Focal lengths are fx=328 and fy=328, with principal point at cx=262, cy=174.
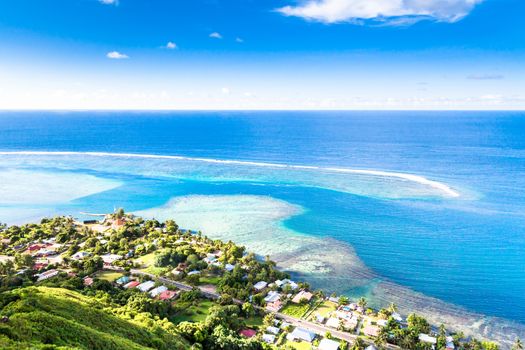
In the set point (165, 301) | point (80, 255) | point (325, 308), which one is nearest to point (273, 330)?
point (325, 308)

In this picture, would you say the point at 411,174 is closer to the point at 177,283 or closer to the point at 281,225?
the point at 281,225

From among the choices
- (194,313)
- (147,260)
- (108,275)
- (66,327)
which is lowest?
(194,313)

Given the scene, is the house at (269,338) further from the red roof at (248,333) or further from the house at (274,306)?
the house at (274,306)

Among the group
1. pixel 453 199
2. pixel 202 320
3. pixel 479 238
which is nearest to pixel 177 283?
pixel 202 320

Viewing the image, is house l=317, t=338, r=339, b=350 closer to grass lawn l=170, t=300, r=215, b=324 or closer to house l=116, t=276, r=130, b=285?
grass lawn l=170, t=300, r=215, b=324

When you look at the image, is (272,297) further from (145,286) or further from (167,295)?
(145,286)

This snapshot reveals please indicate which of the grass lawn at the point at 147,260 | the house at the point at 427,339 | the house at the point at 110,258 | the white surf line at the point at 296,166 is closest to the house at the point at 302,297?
the house at the point at 427,339

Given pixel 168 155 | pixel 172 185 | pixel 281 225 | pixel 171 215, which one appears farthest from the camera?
pixel 168 155
